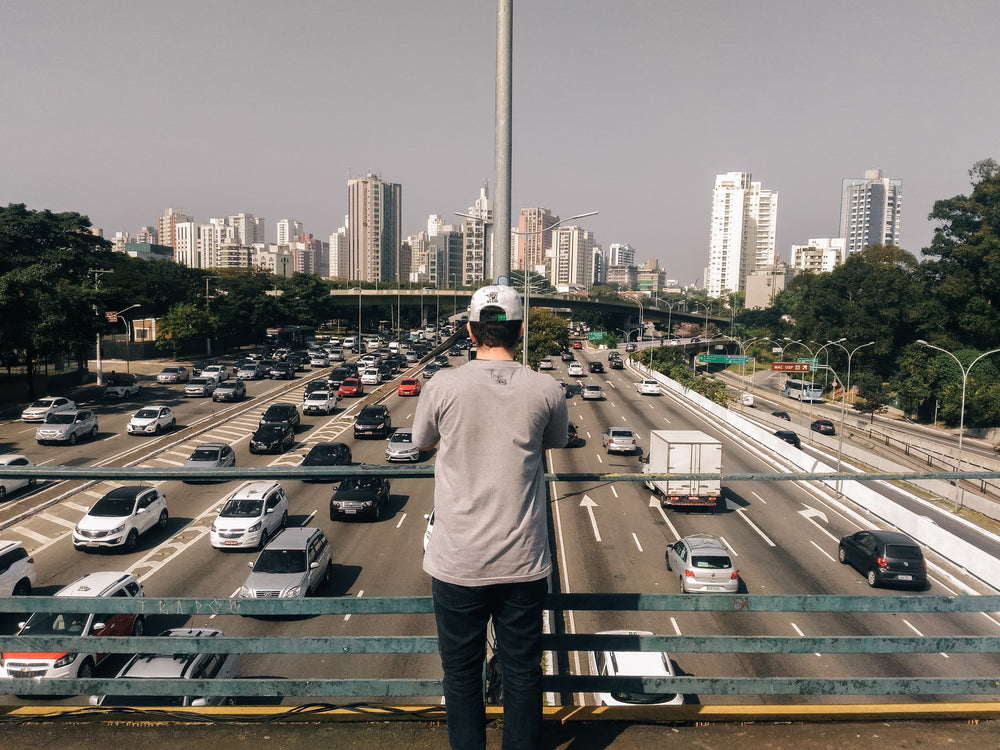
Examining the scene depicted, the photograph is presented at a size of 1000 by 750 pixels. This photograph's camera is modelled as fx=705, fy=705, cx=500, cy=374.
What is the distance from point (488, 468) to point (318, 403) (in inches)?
1963

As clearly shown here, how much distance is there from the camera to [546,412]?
9.94 feet

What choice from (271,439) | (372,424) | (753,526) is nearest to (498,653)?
(753,526)

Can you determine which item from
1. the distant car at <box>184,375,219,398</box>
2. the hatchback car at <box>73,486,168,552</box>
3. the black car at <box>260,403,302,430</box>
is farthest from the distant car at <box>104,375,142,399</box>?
the hatchback car at <box>73,486,168,552</box>

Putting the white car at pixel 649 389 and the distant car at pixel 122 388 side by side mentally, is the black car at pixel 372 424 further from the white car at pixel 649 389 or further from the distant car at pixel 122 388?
the white car at pixel 649 389

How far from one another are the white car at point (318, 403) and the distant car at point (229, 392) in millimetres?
6889

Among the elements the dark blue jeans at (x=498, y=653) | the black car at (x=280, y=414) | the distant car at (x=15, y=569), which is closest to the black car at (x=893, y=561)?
the dark blue jeans at (x=498, y=653)

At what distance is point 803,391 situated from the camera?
3366 inches

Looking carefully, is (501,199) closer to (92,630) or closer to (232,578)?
(92,630)

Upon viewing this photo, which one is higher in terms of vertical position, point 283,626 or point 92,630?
point 92,630

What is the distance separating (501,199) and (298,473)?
5149 mm

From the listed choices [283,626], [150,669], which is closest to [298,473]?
[150,669]

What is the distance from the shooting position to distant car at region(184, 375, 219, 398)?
56.6 metres

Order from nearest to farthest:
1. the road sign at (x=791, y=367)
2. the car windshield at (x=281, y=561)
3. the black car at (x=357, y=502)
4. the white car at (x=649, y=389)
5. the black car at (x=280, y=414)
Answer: the car windshield at (x=281, y=561) < the black car at (x=357, y=502) < the black car at (x=280, y=414) < the road sign at (x=791, y=367) < the white car at (x=649, y=389)

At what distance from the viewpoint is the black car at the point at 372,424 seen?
143ft
